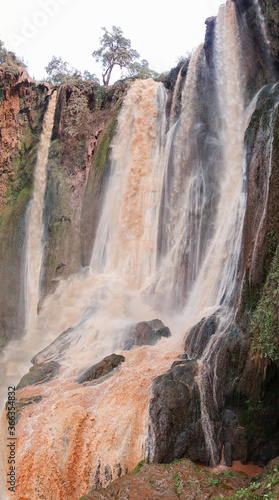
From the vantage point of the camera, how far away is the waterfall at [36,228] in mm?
19373

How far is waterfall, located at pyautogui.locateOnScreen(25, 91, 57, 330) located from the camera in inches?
763

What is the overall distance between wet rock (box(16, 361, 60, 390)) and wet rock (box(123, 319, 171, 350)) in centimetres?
209

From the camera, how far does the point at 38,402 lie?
947cm

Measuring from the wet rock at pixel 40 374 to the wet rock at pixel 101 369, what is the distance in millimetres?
1012

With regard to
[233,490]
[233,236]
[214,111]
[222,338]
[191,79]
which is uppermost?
[191,79]

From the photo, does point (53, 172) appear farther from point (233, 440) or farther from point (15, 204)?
point (233, 440)

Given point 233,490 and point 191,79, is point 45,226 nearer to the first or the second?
point 191,79

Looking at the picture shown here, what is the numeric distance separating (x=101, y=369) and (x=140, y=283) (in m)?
6.49

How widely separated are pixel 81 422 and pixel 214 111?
42.2 ft

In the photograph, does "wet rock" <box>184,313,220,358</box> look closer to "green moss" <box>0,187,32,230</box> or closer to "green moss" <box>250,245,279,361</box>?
"green moss" <box>250,245,279,361</box>

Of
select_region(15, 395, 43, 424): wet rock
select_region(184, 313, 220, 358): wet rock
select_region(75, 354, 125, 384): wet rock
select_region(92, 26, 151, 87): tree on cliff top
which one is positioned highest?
select_region(92, 26, 151, 87): tree on cliff top

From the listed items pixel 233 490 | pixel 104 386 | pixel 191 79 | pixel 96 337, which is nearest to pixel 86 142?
pixel 191 79

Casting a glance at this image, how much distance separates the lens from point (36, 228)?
20.8 metres

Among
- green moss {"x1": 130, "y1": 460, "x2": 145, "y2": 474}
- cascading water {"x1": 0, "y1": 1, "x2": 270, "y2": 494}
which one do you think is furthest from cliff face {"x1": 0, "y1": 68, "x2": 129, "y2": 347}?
green moss {"x1": 130, "y1": 460, "x2": 145, "y2": 474}
